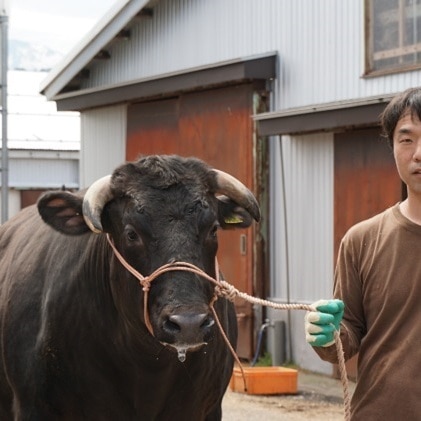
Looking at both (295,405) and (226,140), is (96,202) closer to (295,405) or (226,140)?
(295,405)

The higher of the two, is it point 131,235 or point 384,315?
point 131,235

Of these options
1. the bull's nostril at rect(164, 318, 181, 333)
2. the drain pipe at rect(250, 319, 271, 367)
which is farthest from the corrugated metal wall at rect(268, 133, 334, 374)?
the bull's nostril at rect(164, 318, 181, 333)

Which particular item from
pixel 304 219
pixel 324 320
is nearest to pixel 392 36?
pixel 304 219

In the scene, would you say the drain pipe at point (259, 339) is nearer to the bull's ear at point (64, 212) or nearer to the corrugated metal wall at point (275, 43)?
the corrugated metal wall at point (275, 43)

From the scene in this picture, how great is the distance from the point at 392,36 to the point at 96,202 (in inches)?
273

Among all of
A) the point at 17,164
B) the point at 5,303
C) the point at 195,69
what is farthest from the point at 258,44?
the point at 17,164

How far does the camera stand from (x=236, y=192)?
232 inches

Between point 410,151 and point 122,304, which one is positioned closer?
point 410,151

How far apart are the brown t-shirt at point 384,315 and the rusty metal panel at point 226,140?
30.7 feet

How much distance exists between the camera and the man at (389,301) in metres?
4.17

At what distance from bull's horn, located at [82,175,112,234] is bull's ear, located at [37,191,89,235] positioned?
22 centimetres

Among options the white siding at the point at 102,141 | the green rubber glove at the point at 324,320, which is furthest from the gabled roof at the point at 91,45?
the green rubber glove at the point at 324,320

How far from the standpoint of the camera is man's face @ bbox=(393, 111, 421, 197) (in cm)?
418

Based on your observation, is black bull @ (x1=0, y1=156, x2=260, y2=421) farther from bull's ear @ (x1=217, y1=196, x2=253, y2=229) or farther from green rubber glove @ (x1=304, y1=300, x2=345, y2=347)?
green rubber glove @ (x1=304, y1=300, x2=345, y2=347)
